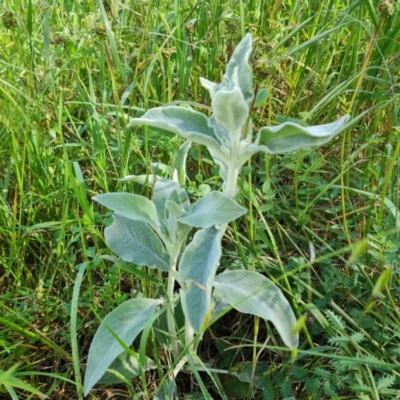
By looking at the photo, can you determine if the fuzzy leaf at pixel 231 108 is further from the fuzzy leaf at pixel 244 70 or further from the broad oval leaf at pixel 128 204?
the broad oval leaf at pixel 128 204

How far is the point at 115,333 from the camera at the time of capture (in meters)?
0.97

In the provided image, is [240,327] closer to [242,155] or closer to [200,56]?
[242,155]

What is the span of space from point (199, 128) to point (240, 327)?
52 centimetres

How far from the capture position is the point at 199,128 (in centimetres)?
103

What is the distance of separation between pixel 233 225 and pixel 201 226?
10.1 inches

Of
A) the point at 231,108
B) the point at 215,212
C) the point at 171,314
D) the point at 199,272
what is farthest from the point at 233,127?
the point at 171,314

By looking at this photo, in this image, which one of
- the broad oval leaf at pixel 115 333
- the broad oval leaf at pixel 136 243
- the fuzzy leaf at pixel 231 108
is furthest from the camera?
the broad oval leaf at pixel 136 243

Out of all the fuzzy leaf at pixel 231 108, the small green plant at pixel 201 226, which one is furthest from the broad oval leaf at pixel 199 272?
the fuzzy leaf at pixel 231 108

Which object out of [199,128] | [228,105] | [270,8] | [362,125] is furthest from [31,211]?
[270,8]

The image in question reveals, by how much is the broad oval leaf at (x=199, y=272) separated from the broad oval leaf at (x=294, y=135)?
20cm

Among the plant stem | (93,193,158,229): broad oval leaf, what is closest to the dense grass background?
the plant stem

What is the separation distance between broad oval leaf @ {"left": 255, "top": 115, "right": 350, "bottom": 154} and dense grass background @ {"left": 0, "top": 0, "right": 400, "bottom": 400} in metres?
0.17

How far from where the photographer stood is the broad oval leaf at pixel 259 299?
975mm

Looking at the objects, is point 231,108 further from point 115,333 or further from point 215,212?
point 115,333
